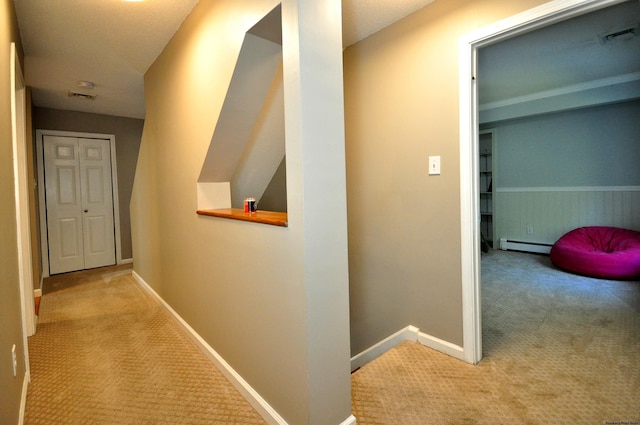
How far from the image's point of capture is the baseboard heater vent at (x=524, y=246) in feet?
15.8

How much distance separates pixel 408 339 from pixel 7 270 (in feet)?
7.43

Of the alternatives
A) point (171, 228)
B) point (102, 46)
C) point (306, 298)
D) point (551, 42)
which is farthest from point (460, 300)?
point (102, 46)

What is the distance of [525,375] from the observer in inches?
67.7

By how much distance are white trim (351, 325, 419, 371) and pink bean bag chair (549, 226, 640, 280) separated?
2.87 metres

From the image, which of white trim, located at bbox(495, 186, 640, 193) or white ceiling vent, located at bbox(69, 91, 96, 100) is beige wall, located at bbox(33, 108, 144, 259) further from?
white trim, located at bbox(495, 186, 640, 193)

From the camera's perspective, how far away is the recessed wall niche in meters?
1.56

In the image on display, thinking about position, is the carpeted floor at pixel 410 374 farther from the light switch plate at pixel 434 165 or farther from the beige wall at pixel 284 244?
the light switch plate at pixel 434 165

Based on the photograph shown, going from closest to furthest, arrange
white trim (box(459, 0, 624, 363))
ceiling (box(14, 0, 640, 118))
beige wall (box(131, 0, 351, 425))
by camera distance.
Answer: beige wall (box(131, 0, 351, 425)) < white trim (box(459, 0, 624, 363)) < ceiling (box(14, 0, 640, 118))

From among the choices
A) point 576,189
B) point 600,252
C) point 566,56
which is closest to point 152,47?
point 566,56

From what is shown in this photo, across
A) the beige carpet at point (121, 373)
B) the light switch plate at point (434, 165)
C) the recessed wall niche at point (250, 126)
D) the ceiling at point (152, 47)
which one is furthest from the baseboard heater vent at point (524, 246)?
the beige carpet at point (121, 373)

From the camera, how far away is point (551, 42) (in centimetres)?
268

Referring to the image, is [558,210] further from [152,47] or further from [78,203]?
[78,203]

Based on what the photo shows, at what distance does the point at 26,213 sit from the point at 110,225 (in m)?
2.13

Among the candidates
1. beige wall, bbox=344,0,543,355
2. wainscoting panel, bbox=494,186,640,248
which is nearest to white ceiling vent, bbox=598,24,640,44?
beige wall, bbox=344,0,543,355
